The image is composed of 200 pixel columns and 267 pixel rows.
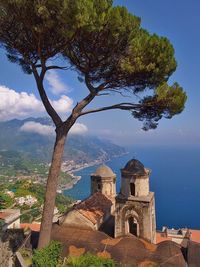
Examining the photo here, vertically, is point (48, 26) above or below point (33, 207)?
above

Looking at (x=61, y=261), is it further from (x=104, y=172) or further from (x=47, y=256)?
(x=104, y=172)

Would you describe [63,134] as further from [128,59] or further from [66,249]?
[66,249]

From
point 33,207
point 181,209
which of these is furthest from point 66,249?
point 181,209

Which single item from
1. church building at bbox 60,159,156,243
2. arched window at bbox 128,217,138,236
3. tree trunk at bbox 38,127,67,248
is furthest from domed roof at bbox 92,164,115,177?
tree trunk at bbox 38,127,67,248

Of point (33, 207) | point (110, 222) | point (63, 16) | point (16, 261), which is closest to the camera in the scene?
point (63, 16)

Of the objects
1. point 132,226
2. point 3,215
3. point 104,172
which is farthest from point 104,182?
point 3,215

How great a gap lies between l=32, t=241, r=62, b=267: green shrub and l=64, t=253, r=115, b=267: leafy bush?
0.59 metres

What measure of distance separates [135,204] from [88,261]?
3.81 metres

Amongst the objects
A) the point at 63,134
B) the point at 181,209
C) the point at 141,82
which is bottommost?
the point at 181,209

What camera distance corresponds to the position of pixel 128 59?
1097 centimetres

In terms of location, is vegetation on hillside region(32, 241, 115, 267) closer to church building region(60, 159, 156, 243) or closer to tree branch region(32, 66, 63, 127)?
church building region(60, 159, 156, 243)

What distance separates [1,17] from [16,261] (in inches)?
413

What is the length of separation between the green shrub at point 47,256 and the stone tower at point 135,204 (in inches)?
137

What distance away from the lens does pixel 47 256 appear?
11000 mm
